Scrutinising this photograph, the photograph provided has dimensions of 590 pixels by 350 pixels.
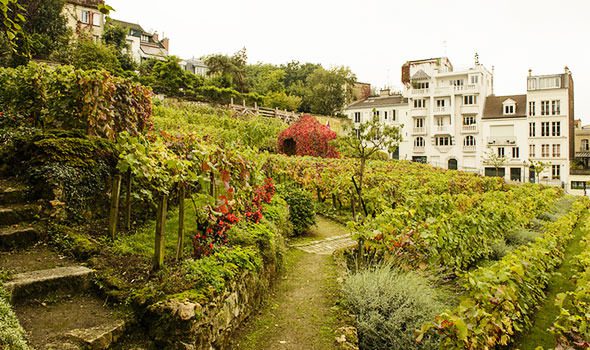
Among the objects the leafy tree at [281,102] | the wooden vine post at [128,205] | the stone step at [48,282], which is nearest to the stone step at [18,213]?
the wooden vine post at [128,205]

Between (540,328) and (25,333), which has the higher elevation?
(25,333)

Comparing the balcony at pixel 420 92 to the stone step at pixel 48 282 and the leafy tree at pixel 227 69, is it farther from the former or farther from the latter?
the stone step at pixel 48 282

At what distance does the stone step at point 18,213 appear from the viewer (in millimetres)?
4855

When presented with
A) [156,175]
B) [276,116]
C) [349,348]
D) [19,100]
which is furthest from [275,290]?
[276,116]

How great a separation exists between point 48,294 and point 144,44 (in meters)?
59.9

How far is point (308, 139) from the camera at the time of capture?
24719 mm

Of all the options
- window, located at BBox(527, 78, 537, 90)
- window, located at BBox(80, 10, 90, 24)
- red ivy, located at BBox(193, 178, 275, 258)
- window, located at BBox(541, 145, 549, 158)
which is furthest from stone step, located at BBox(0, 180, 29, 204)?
window, located at BBox(527, 78, 537, 90)

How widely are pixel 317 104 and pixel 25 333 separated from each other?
50.1 m

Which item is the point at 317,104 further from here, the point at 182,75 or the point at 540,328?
the point at 540,328

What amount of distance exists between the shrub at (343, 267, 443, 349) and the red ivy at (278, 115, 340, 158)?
18.7 m

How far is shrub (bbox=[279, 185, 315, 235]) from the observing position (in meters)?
9.93

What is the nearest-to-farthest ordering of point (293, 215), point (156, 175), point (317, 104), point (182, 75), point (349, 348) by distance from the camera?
point (156, 175) < point (349, 348) < point (293, 215) < point (182, 75) < point (317, 104)

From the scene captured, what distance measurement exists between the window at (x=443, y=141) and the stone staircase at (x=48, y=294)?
47137 millimetres

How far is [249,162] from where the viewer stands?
5.82m
